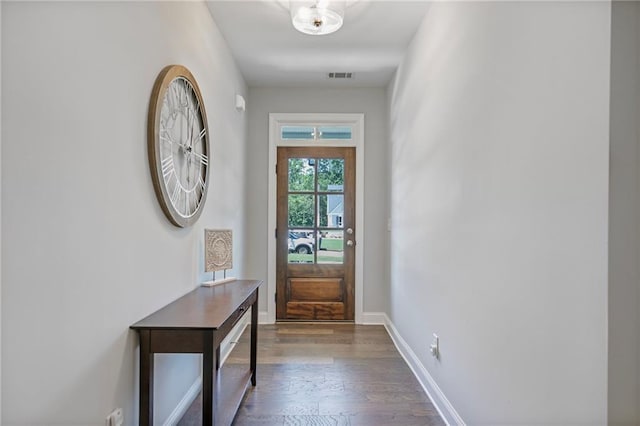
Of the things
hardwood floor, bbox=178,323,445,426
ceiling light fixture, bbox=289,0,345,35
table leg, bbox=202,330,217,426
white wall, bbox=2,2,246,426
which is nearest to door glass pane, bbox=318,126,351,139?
ceiling light fixture, bbox=289,0,345,35

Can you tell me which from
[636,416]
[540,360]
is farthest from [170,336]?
[636,416]

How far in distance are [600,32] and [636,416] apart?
101 cm

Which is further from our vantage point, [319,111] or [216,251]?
[319,111]

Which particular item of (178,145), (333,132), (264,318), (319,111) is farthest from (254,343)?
(319,111)

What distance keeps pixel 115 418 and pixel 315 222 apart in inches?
115

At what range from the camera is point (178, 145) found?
78.2 inches

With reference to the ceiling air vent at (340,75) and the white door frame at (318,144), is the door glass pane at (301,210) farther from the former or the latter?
the ceiling air vent at (340,75)

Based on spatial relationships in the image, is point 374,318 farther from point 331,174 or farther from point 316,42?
point 316,42

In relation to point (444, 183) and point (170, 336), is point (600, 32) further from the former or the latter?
point (170, 336)

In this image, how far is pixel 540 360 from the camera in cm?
121

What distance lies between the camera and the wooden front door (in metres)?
4.12

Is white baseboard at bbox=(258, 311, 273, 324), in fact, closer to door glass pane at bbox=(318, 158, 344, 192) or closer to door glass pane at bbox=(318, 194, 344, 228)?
door glass pane at bbox=(318, 194, 344, 228)

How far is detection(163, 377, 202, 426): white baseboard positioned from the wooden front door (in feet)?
6.01

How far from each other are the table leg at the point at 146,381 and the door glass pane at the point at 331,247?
2.72m
